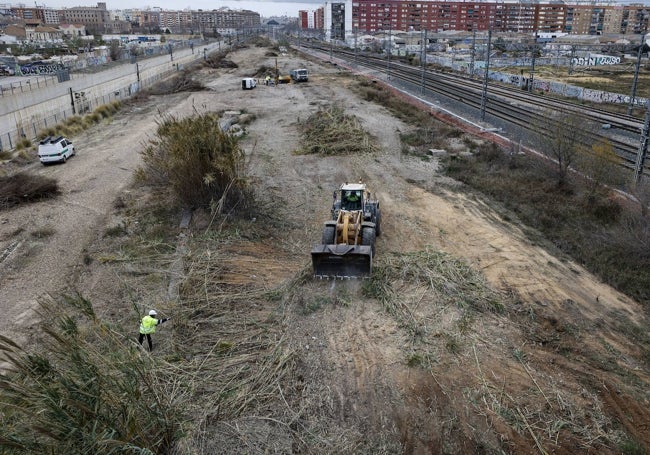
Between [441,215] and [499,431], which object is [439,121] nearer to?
[441,215]

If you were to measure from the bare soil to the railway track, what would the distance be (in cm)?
679

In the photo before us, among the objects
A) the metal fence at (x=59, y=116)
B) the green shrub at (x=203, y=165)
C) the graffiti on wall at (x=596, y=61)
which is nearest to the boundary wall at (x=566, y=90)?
A: the graffiti on wall at (x=596, y=61)

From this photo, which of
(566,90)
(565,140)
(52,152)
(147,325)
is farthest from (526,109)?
(147,325)

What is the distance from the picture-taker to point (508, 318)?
42.7ft

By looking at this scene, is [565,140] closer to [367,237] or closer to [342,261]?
[367,237]

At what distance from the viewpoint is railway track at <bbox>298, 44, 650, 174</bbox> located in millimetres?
25602

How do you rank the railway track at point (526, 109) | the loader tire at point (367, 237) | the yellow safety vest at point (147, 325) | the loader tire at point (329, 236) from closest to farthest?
the yellow safety vest at point (147, 325) < the loader tire at point (367, 237) < the loader tire at point (329, 236) < the railway track at point (526, 109)

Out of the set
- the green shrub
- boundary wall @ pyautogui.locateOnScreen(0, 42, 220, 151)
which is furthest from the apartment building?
the green shrub

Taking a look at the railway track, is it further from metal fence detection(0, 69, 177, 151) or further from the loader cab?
metal fence detection(0, 69, 177, 151)

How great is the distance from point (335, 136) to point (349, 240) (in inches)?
689

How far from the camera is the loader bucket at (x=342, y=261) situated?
1432cm

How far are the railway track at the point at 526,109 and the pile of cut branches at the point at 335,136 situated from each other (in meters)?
9.54

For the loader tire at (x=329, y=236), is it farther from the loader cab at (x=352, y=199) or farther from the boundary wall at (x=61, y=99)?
the boundary wall at (x=61, y=99)

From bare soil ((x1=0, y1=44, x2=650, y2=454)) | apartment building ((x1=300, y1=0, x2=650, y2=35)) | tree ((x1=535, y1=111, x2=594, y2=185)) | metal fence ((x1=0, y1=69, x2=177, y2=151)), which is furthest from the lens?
apartment building ((x1=300, y1=0, x2=650, y2=35))
